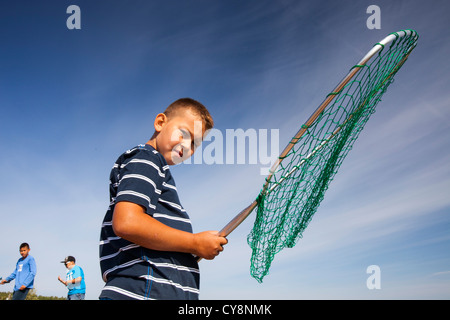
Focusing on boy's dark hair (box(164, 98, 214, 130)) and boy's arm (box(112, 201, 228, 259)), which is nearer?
boy's arm (box(112, 201, 228, 259))

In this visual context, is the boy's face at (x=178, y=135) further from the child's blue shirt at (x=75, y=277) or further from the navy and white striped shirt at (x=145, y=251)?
the child's blue shirt at (x=75, y=277)

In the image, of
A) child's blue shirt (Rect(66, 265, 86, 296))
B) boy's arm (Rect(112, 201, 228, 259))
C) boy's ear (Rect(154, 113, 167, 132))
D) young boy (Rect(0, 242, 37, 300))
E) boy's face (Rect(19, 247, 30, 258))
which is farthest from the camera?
boy's face (Rect(19, 247, 30, 258))

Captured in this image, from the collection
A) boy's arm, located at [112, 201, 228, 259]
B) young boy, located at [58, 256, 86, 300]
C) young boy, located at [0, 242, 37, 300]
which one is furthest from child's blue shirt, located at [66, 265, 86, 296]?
boy's arm, located at [112, 201, 228, 259]

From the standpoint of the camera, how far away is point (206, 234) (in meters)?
2.02

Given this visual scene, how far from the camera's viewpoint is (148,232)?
1720 millimetres

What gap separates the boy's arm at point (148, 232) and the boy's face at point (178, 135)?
1.96 ft

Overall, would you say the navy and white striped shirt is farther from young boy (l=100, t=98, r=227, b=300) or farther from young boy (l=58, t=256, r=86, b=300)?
young boy (l=58, t=256, r=86, b=300)

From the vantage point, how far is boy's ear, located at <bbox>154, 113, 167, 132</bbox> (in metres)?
2.45

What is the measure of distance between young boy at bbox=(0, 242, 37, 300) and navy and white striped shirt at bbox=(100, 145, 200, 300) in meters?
8.38

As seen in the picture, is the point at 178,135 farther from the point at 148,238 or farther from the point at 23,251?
the point at 23,251

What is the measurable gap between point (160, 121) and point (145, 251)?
1.02 meters

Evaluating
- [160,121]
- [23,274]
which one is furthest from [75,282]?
[160,121]

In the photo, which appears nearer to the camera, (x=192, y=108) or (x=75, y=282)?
(x=192, y=108)
